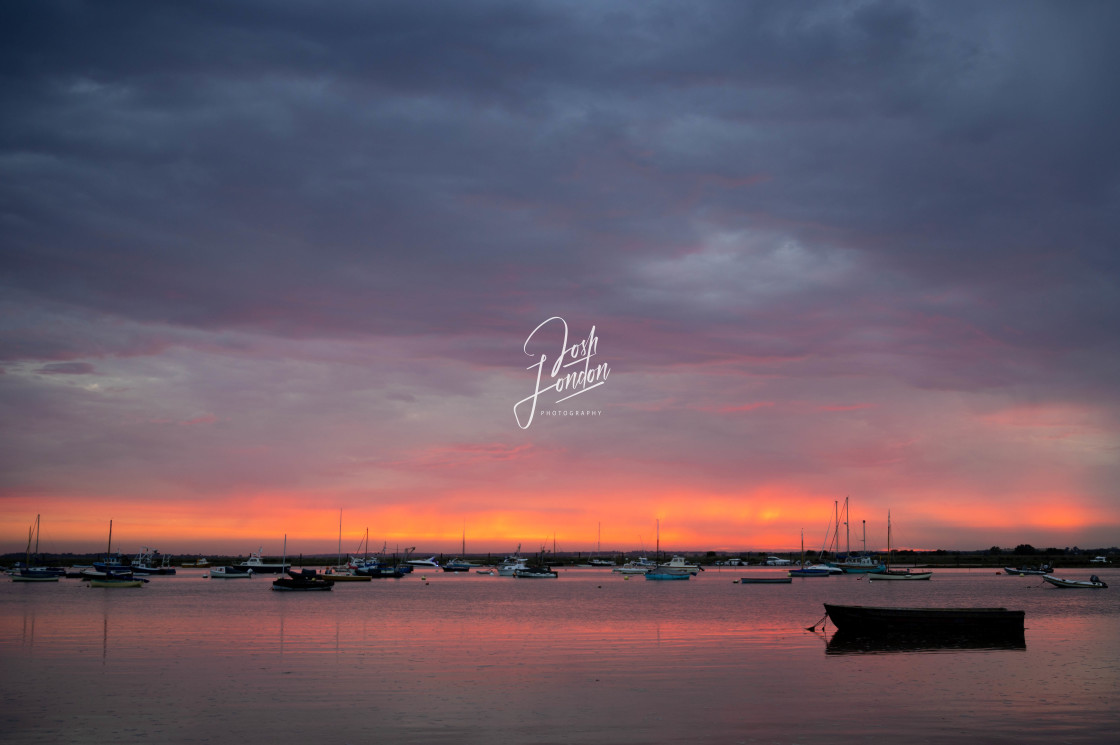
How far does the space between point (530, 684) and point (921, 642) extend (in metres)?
24.7

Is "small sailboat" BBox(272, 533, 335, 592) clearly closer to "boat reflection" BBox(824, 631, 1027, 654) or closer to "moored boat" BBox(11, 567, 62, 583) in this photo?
"moored boat" BBox(11, 567, 62, 583)

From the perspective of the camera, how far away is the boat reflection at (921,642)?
43188 millimetres

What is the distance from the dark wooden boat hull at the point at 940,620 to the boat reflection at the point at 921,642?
12.8 inches

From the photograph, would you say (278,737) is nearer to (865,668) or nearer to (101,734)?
(101,734)

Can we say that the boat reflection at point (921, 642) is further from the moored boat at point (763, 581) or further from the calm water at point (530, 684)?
the moored boat at point (763, 581)

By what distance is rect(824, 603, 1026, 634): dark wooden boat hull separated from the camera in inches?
1886

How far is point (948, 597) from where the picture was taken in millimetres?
100750

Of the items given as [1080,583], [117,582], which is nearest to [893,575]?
[1080,583]

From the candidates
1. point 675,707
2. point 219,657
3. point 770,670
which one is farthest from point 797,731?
point 219,657

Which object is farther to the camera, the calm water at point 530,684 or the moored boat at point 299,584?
the moored boat at point 299,584

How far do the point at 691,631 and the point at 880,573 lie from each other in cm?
14018

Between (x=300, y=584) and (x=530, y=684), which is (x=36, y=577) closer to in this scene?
(x=300, y=584)

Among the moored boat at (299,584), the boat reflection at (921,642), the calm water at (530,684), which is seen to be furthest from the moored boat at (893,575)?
the boat reflection at (921,642)

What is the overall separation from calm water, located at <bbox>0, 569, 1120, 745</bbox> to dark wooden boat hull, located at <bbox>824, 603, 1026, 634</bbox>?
2135 mm
